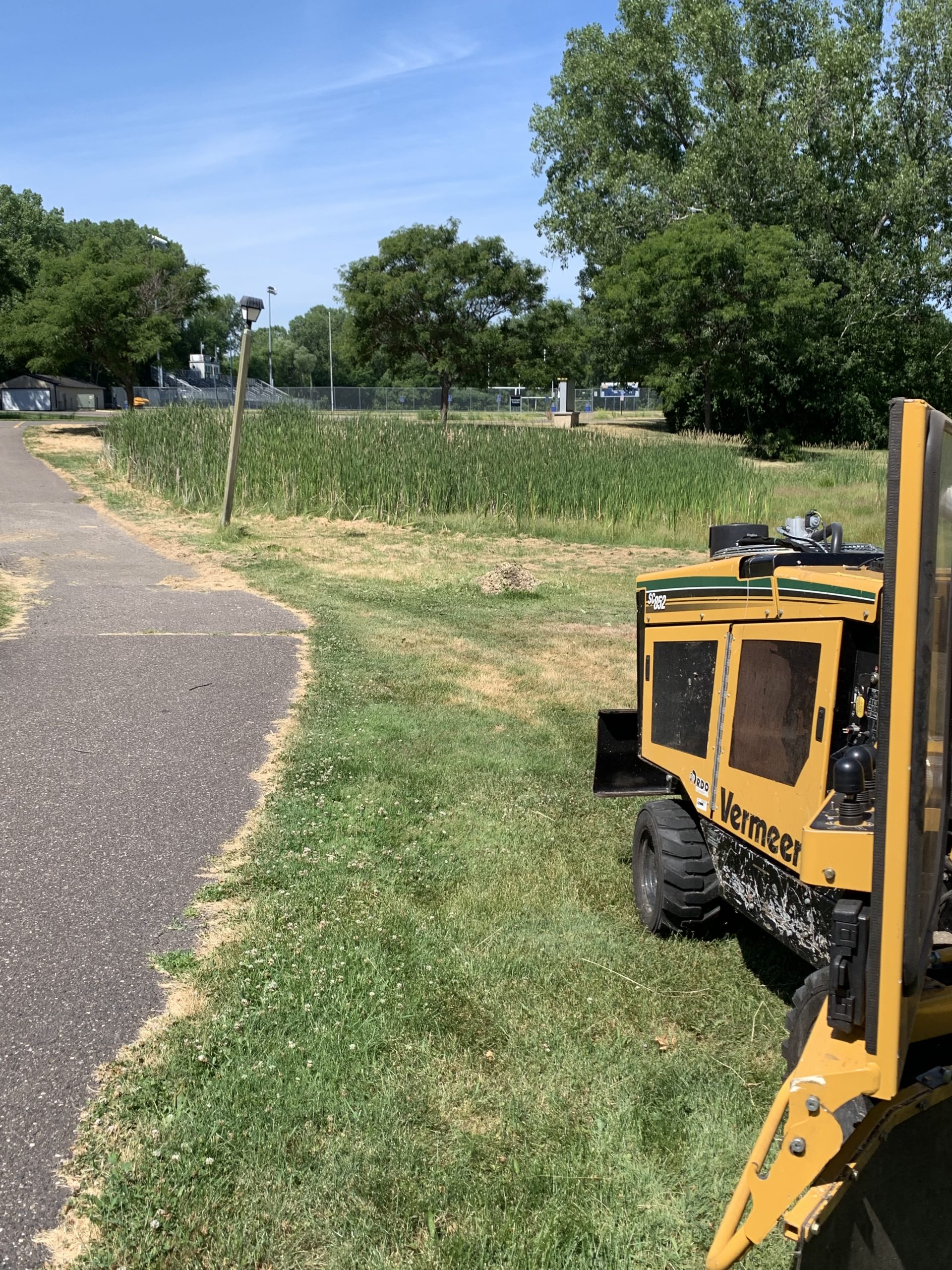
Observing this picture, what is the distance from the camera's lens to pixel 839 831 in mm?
2965

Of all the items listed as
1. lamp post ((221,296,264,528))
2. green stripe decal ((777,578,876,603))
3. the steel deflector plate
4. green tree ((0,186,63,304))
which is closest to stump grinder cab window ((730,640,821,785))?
green stripe decal ((777,578,876,603))

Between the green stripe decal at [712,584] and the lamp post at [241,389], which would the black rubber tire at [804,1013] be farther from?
the lamp post at [241,389]

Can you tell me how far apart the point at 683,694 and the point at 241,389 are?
1379cm

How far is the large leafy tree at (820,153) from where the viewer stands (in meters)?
44.5

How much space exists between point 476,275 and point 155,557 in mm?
38382

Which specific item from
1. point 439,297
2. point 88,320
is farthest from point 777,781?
point 439,297

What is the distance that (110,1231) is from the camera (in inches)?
116

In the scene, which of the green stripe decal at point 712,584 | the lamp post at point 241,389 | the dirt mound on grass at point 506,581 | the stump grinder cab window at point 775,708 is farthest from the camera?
the lamp post at point 241,389

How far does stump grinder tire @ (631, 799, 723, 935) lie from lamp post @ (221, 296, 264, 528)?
504 inches

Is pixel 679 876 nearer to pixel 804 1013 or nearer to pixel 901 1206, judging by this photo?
pixel 804 1013

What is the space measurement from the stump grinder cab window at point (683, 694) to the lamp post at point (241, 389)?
12.5 m

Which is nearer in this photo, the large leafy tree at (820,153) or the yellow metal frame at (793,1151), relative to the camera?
the yellow metal frame at (793,1151)

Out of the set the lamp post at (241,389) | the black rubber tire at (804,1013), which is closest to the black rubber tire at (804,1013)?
the black rubber tire at (804,1013)

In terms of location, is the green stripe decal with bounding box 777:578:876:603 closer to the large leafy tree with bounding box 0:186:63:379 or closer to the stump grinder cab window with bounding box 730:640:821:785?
the stump grinder cab window with bounding box 730:640:821:785
